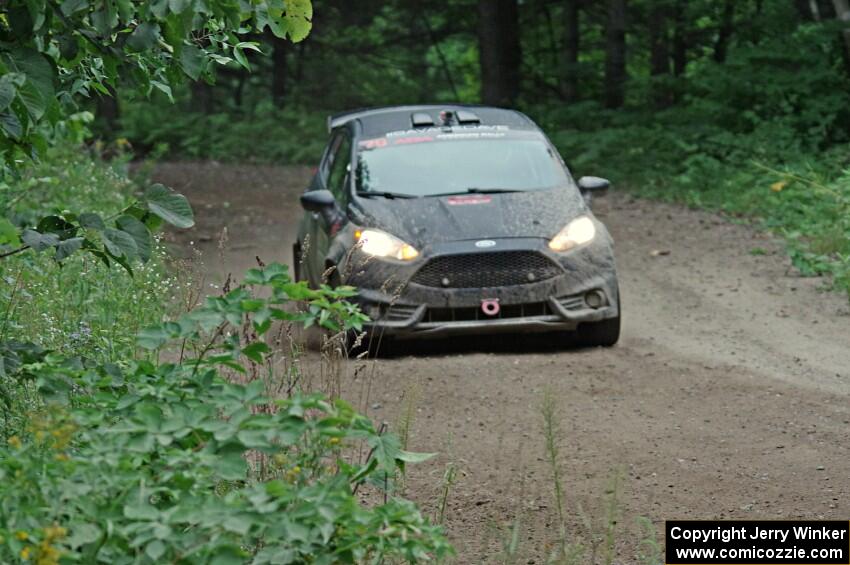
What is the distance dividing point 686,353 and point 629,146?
1318cm

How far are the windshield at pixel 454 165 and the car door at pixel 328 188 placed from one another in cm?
20

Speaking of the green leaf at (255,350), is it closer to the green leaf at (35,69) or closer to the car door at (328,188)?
the green leaf at (35,69)

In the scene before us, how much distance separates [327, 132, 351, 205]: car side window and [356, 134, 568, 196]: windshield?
16cm

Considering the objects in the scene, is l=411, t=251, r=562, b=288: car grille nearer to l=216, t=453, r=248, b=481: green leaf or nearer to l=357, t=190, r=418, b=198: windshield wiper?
l=357, t=190, r=418, b=198: windshield wiper

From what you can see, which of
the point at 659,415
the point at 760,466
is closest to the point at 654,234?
the point at 659,415

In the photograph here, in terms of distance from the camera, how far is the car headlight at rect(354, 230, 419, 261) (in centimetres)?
1034

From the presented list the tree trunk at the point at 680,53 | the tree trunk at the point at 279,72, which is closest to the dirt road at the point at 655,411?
the tree trunk at the point at 680,53

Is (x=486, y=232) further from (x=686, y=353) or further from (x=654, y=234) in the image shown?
(x=654, y=234)

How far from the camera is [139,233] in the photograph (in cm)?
491

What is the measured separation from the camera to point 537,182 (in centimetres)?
1128

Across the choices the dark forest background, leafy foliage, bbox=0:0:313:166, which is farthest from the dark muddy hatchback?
leafy foliage, bbox=0:0:313:166

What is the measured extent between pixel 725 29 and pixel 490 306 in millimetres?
17989

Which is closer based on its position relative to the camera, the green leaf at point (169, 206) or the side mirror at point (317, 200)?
the green leaf at point (169, 206)

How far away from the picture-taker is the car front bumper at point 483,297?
10.3 meters
